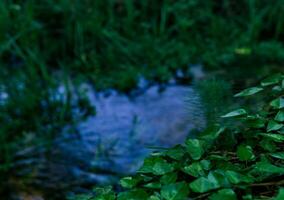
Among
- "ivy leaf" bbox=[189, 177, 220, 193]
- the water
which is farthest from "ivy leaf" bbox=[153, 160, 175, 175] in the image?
the water

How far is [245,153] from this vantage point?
114cm

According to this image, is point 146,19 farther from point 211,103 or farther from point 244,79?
point 211,103

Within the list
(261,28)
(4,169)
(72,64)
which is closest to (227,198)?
(4,169)

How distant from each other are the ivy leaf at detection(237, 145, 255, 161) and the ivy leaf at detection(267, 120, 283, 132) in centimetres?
8

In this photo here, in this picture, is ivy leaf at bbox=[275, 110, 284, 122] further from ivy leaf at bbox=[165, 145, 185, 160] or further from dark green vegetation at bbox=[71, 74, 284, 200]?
ivy leaf at bbox=[165, 145, 185, 160]

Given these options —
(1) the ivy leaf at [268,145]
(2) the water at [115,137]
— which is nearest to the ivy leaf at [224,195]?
(1) the ivy leaf at [268,145]

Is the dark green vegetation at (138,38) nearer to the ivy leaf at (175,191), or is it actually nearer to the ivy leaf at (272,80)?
the ivy leaf at (272,80)

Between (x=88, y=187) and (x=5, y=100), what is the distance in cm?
87

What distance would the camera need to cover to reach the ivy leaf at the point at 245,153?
3.73 feet

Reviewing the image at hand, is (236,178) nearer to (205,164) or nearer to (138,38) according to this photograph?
(205,164)

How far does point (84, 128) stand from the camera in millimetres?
3139

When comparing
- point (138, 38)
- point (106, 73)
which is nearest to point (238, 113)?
point (106, 73)

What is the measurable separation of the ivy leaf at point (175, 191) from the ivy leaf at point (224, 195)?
55 mm

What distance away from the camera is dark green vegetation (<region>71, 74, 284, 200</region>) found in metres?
1.03
